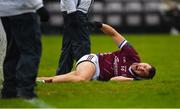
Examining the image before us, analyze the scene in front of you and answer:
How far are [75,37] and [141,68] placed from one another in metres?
1.58

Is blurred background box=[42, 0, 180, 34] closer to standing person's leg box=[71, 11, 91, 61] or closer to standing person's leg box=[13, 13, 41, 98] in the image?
standing person's leg box=[71, 11, 91, 61]

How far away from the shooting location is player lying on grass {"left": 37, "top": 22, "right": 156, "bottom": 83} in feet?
45.7

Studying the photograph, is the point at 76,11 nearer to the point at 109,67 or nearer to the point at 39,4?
the point at 109,67

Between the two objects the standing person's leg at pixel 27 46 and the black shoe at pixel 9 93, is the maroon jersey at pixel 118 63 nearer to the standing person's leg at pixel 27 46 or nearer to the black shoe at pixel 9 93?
the black shoe at pixel 9 93

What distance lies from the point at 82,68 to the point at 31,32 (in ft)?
8.30

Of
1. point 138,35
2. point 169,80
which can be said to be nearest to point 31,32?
point 169,80

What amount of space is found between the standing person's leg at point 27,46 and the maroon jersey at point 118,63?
8.88ft

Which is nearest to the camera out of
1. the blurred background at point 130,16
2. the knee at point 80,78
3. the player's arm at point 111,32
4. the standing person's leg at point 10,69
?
the standing person's leg at point 10,69

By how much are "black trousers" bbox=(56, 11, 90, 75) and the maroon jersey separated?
75cm

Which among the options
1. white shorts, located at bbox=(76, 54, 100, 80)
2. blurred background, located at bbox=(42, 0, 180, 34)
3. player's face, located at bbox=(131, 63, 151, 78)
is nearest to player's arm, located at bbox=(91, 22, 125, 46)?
white shorts, located at bbox=(76, 54, 100, 80)

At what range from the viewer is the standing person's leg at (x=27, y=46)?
37.9ft

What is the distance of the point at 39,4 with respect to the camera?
38.0 feet

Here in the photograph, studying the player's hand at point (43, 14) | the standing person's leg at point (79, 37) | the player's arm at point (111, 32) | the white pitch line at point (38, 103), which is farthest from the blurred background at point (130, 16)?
the player's hand at point (43, 14)

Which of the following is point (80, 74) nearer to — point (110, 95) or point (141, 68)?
point (141, 68)
